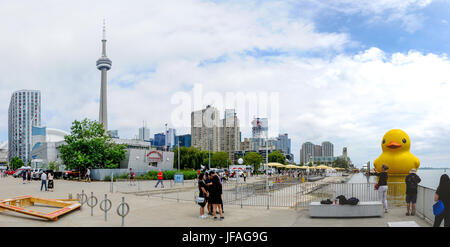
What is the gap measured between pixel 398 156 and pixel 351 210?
15780mm

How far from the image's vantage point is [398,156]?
24.5 meters

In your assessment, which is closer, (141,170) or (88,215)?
(88,215)

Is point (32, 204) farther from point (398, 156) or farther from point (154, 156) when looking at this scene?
point (154, 156)

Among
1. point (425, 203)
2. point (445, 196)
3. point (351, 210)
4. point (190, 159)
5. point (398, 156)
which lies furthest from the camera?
point (190, 159)

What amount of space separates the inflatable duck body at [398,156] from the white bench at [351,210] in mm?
14434

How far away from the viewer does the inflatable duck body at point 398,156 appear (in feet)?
79.4

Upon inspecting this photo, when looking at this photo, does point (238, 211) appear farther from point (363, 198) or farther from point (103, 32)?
point (103, 32)

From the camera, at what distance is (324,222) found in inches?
425

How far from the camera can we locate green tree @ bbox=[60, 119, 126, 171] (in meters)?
43.6

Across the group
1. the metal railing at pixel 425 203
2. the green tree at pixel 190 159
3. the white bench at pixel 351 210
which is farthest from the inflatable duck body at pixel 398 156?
the green tree at pixel 190 159

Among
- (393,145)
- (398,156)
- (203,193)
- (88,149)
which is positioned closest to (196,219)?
(203,193)

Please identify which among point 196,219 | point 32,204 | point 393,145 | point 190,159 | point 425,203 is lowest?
point 190,159
